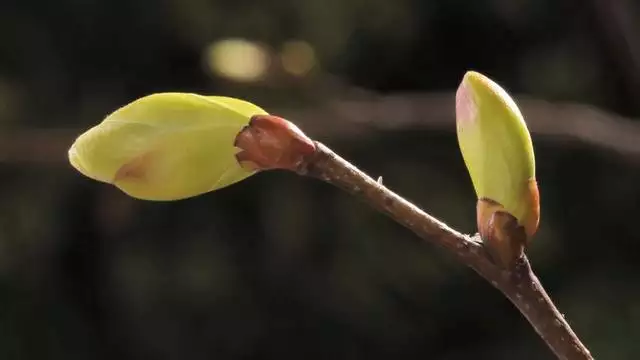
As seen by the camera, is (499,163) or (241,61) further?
(241,61)

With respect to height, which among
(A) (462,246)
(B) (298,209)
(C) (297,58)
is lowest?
(A) (462,246)

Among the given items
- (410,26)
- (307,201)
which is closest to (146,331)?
(307,201)

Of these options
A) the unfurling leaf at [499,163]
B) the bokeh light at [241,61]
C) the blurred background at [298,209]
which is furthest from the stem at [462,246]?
the blurred background at [298,209]

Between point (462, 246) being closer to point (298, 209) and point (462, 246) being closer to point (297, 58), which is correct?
point (297, 58)

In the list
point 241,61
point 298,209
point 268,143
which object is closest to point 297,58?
point 241,61

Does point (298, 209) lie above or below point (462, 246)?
above

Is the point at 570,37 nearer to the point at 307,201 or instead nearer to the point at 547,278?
the point at 547,278
